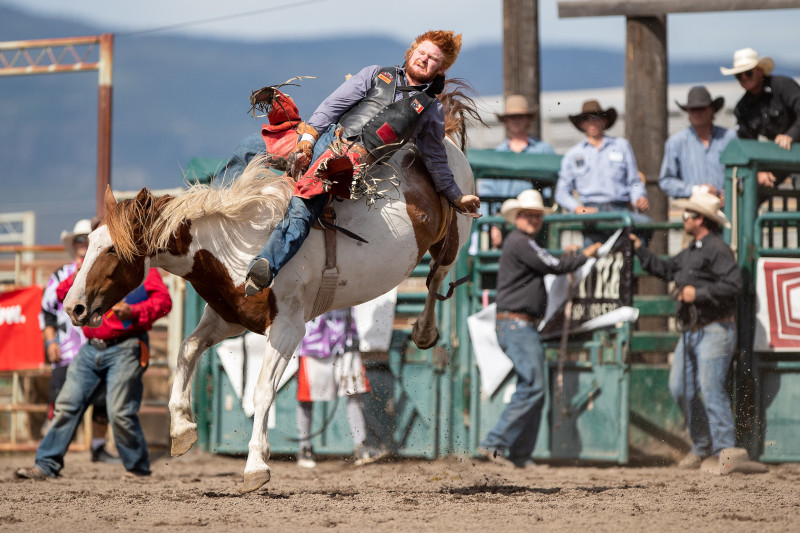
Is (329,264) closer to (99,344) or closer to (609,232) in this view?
(99,344)

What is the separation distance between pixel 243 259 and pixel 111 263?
0.64m

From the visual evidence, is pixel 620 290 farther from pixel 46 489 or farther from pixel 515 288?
pixel 46 489

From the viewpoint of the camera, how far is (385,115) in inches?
203

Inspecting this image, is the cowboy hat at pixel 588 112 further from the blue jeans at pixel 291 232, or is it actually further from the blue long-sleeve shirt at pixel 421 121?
the blue jeans at pixel 291 232

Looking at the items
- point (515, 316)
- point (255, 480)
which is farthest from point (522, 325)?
point (255, 480)

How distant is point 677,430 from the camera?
25.8ft

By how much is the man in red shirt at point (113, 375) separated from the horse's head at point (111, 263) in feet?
6.27

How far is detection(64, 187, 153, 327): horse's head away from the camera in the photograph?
4984mm

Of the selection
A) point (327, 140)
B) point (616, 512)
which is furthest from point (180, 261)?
point (616, 512)

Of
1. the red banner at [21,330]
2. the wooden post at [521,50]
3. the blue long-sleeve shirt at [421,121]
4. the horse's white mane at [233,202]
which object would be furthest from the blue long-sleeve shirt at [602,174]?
the red banner at [21,330]

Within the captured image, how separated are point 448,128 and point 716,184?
2984 millimetres

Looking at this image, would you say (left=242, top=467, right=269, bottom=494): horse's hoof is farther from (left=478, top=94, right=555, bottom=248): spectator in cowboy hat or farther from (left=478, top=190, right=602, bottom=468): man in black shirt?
(left=478, top=94, right=555, bottom=248): spectator in cowboy hat

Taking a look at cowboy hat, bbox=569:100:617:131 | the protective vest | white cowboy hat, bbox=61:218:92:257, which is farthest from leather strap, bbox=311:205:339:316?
cowboy hat, bbox=569:100:617:131

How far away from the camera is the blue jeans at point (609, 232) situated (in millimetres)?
7773
